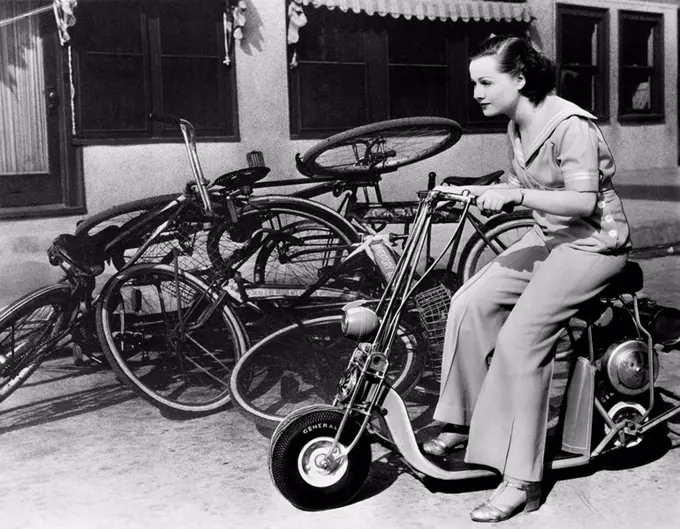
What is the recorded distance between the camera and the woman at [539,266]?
2.96 metres

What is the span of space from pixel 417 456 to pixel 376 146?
231 cm

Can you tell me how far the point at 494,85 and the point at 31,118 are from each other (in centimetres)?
481

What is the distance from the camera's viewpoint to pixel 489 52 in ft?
10.2

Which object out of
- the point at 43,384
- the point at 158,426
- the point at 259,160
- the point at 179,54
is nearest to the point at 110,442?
the point at 158,426

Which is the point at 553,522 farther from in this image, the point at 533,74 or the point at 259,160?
the point at 259,160

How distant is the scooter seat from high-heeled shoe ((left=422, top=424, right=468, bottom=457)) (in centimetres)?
75

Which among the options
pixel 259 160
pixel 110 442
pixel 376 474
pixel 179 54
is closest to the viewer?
pixel 376 474

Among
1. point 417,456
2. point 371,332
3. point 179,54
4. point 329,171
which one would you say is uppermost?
point 179,54

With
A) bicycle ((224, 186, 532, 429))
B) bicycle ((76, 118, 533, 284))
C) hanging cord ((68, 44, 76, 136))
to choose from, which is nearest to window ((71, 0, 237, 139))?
hanging cord ((68, 44, 76, 136))

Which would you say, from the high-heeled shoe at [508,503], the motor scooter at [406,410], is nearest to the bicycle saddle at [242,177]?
the motor scooter at [406,410]

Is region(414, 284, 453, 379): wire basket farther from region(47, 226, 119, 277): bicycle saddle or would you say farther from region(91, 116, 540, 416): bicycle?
region(47, 226, 119, 277): bicycle saddle

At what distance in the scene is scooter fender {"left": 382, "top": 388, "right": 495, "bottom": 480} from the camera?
3.09 m

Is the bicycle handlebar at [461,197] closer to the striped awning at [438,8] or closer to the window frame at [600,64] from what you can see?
the window frame at [600,64]

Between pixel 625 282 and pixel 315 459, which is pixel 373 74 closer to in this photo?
pixel 625 282
